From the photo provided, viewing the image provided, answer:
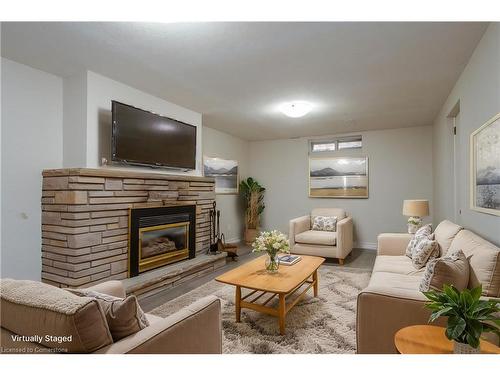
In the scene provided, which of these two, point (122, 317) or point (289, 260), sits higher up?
point (122, 317)

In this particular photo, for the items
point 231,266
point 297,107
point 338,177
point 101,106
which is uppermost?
point 297,107

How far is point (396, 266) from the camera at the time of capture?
9.18ft

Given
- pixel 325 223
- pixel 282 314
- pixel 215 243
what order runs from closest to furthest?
pixel 282 314, pixel 215 243, pixel 325 223

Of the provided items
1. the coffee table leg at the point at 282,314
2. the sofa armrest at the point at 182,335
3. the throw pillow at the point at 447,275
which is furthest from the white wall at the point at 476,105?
the sofa armrest at the point at 182,335

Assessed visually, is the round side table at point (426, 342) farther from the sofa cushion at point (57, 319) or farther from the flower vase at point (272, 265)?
the flower vase at point (272, 265)

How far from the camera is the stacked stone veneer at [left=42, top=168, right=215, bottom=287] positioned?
2676 millimetres

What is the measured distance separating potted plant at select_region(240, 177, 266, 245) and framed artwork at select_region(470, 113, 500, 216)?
4.10 m

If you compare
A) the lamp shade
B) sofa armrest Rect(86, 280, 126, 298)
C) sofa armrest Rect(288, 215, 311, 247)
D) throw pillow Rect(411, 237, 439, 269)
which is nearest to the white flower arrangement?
throw pillow Rect(411, 237, 439, 269)

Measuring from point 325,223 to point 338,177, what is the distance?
1172 millimetres

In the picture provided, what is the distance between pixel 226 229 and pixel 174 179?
2.33 meters

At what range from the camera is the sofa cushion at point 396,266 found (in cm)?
262

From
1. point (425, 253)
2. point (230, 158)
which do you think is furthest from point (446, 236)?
point (230, 158)

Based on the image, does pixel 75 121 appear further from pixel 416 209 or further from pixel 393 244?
pixel 416 209

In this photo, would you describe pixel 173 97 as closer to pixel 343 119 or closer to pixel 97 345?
pixel 343 119
